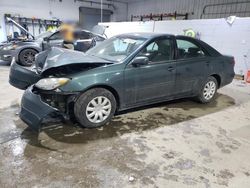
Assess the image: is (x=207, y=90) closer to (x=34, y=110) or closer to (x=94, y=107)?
(x=94, y=107)

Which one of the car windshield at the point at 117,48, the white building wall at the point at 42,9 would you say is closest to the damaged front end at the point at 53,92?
the car windshield at the point at 117,48

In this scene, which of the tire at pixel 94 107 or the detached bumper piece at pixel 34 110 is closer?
the detached bumper piece at pixel 34 110

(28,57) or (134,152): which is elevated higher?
(28,57)

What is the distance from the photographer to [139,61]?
115 inches

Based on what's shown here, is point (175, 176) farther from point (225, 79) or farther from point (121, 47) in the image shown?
point (225, 79)

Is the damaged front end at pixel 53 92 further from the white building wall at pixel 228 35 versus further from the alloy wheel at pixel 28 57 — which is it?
the white building wall at pixel 228 35

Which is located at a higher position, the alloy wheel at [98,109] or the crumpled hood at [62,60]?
the crumpled hood at [62,60]

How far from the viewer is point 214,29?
7230 mm

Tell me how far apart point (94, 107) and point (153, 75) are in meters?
0.99

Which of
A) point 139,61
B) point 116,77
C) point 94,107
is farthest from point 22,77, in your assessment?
point 139,61

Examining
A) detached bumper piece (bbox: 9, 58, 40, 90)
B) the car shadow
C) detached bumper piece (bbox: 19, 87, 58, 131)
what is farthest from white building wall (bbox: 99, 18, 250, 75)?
detached bumper piece (bbox: 19, 87, 58, 131)

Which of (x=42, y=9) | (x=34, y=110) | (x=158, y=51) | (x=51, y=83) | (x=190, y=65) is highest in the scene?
(x=42, y=9)

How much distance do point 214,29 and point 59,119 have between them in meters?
6.21

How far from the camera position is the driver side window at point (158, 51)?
3178mm
